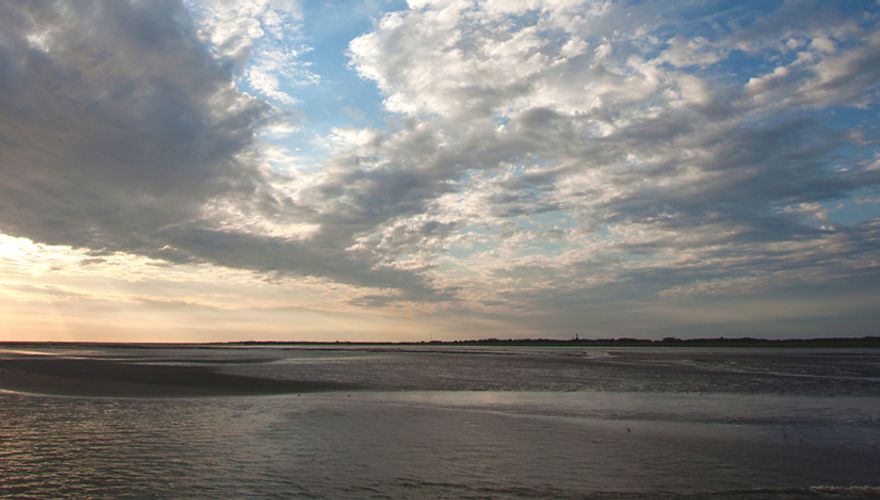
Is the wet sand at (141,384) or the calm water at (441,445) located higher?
the wet sand at (141,384)

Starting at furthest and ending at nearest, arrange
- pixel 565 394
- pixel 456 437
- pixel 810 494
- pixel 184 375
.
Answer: pixel 184 375 < pixel 565 394 < pixel 456 437 < pixel 810 494

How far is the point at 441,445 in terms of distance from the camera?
14164mm

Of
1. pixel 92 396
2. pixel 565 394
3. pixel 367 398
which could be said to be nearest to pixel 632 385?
pixel 565 394

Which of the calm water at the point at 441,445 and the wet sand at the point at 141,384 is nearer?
the calm water at the point at 441,445

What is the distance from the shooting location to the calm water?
10.4 metres

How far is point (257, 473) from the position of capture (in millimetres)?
11148

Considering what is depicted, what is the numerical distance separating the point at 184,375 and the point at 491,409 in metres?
23.7

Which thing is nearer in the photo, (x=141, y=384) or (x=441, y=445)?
(x=441, y=445)

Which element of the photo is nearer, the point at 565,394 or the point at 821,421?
the point at 821,421

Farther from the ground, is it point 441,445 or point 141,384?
point 141,384

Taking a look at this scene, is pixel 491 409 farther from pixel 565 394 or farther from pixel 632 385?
pixel 632 385

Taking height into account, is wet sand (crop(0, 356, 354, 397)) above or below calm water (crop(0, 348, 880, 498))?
above

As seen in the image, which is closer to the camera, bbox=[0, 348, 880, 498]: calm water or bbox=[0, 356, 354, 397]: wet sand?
bbox=[0, 348, 880, 498]: calm water

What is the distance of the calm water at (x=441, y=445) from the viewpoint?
34.3 ft
